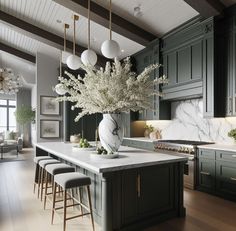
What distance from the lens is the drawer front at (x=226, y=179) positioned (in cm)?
371

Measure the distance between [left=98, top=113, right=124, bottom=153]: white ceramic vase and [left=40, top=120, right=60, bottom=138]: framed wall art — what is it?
17.4 feet

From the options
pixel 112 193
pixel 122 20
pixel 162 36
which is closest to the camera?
pixel 112 193

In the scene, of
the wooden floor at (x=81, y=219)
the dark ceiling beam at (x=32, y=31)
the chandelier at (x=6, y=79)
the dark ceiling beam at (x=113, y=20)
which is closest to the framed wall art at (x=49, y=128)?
the chandelier at (x=6, y=79)

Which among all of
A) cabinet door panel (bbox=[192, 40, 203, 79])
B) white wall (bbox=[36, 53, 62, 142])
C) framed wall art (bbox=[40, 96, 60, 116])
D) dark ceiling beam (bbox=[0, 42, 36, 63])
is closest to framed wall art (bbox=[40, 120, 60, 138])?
white wall (bbox=[36, 53, 62, 142])

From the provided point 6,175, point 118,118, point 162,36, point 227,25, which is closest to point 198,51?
point 227,25

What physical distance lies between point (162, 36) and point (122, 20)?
1118 millimetres

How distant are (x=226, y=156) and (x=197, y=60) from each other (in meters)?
1.88

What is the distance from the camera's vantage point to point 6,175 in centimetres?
579

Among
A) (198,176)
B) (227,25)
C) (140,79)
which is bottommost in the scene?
(198,176)

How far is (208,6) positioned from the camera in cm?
382

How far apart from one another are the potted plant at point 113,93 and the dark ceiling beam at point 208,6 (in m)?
1.67

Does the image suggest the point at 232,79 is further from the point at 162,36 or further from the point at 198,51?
the point at 162,36

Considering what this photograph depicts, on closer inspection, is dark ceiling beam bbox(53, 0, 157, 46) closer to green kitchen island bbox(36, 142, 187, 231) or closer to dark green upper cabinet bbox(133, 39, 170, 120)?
dark green upper cabinet bbox(133, 39, 170, 120)

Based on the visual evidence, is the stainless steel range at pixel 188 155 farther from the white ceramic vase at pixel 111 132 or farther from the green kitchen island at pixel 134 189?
the white ceramic vase at pixel 111 132
